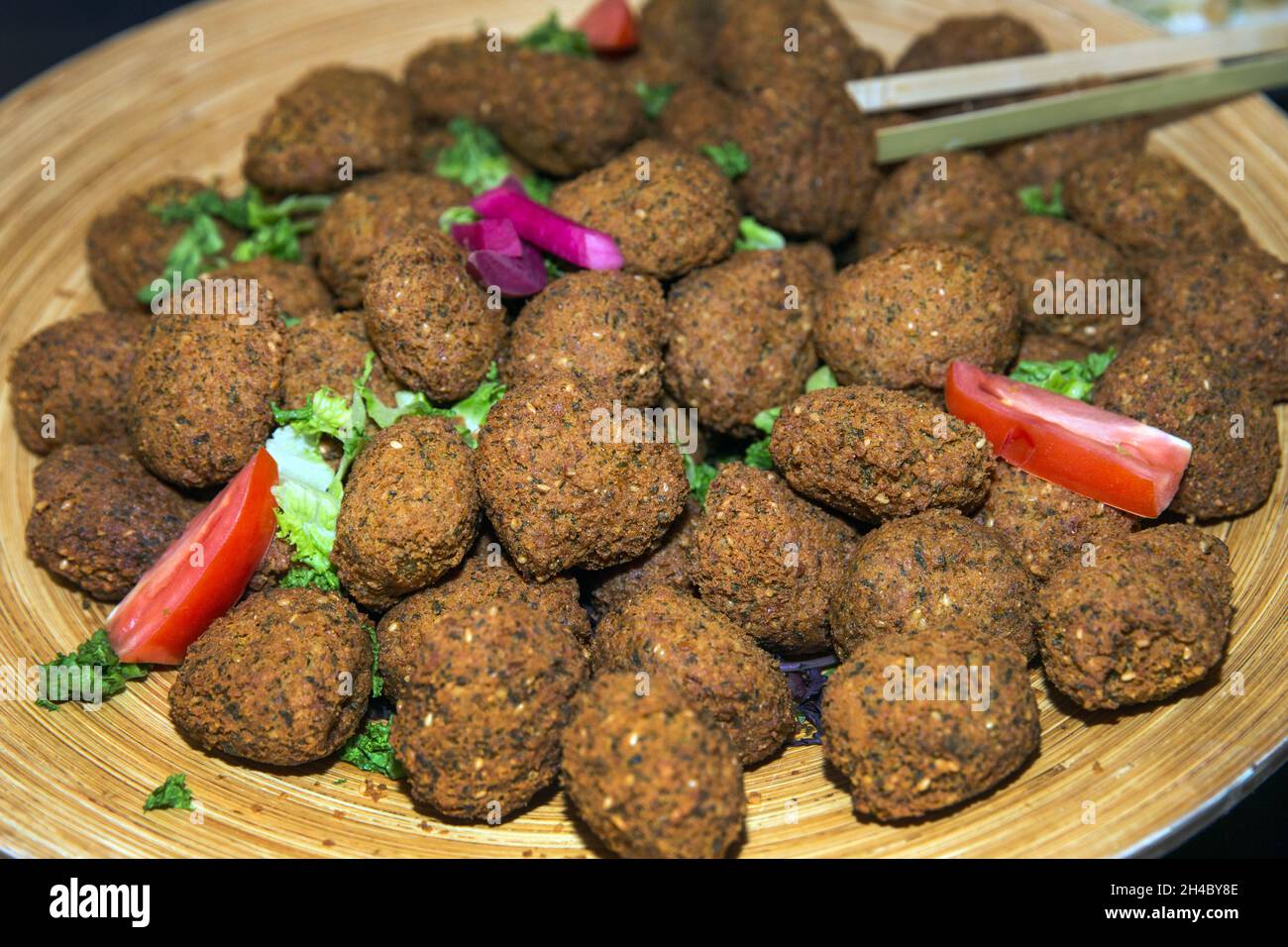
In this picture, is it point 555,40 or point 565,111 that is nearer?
point 565,111

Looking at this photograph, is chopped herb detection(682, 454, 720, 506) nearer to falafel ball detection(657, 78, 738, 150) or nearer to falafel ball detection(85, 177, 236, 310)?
falafel ball detection(657, 78, 738, 150)

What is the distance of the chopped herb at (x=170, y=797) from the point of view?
3.44 m

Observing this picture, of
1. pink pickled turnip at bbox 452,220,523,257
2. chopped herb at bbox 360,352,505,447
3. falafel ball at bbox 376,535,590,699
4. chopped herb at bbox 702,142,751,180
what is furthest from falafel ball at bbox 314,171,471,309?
falafel ball at bbox 376,535,590,699

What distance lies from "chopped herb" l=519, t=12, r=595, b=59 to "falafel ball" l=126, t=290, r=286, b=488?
6.59 ft

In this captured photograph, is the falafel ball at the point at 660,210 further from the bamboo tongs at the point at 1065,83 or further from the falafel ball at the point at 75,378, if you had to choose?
the falafel ball at the point at 75,378

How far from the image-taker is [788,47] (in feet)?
16.5

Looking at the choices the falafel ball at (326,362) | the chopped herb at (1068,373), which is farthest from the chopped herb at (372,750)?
the chopped herb at (1068,373)

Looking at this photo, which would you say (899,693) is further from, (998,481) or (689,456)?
(689,456)

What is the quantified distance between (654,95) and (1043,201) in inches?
69.1

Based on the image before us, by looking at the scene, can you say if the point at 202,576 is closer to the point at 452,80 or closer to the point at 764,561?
the point at 764,561

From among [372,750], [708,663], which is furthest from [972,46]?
[372,750]


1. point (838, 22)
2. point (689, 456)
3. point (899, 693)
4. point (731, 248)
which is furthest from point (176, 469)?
point (838, 22)

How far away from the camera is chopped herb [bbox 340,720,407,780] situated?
3.67 meters

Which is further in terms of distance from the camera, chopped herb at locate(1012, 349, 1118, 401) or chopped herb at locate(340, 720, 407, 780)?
chopped herb at locate(1012, 349, 1118, 401)
